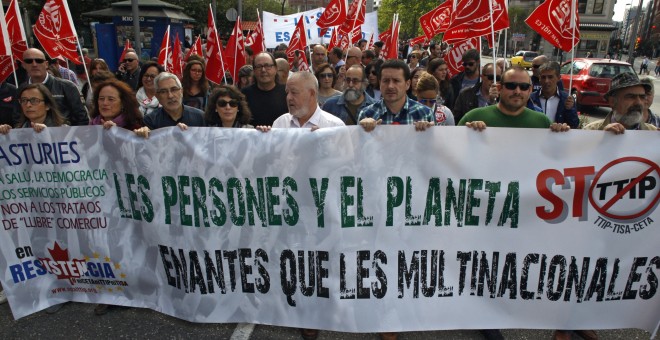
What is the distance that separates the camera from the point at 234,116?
369 centimetres

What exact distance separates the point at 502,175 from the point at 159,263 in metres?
2.31

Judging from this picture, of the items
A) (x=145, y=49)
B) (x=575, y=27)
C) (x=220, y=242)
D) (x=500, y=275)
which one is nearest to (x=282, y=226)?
(x=220, y=242)

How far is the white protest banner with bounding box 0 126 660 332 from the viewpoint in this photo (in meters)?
2.88

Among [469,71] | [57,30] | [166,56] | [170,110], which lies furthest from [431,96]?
[57,30]

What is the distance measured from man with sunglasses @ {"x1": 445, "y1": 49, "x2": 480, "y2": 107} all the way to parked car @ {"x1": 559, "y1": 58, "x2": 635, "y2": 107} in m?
7.68

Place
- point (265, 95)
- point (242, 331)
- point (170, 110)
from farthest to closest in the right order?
point (265, 95), point (170, 110), point (242, 331)

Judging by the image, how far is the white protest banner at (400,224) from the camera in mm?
2879

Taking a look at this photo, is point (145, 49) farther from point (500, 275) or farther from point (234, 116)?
point (500, 275)

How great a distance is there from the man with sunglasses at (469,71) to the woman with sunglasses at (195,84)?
3.06m

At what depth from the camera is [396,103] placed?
132 inches

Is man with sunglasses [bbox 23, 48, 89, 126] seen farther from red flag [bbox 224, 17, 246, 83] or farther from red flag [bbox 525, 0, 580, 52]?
red flag [bbox 525, 0, 580, 52]

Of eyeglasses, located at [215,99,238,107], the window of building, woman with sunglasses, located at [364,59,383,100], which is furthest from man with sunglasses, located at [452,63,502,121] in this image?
the window of building

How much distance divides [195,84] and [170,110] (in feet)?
5.07

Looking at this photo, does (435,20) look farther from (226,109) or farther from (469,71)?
(226,109)
